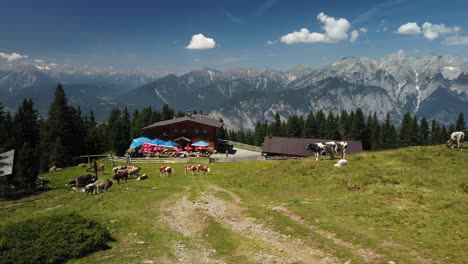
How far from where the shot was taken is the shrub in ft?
42.5

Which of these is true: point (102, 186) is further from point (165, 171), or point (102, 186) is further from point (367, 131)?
point (367, 131)

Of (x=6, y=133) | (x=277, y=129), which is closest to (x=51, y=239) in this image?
(x=6, y=133)

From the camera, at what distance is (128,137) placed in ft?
255

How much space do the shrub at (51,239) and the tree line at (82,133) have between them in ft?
99.6

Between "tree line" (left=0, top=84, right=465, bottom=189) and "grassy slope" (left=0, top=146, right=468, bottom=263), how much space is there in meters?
22.5

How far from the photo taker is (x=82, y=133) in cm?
8262

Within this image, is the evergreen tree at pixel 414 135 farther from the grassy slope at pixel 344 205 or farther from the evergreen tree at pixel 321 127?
the grassy slope at pixel 344 205

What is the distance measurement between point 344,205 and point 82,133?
78.3m

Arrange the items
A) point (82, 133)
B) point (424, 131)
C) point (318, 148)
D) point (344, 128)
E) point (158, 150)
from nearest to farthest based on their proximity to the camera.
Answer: point (318, 148) → point (158, 150) → point (82, 133) → point (424, 131) → point (344, 128)

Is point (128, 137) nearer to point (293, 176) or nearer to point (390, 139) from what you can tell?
point (293, 176)

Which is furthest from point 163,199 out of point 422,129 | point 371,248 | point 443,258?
point 422,129

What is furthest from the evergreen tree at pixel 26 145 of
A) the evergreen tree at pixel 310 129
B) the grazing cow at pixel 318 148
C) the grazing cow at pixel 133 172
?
the evergreen tree at pixel 310 129

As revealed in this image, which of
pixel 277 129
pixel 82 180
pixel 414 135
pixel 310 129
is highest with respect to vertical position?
pixel 277 129

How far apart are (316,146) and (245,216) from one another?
19.0 metres
